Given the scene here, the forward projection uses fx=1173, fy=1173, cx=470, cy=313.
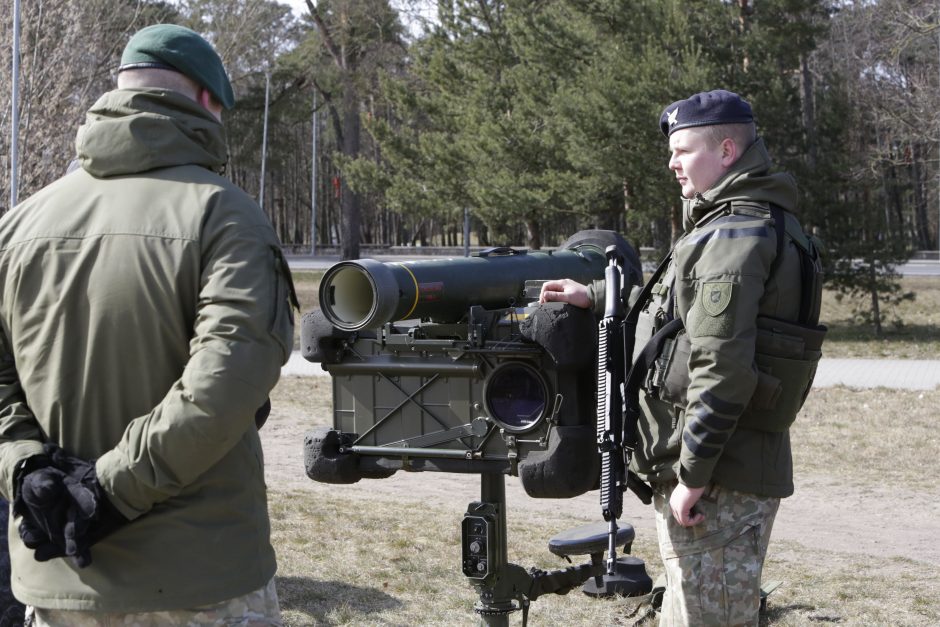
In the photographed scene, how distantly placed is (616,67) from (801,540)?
456 inches

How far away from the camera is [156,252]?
2.43 m

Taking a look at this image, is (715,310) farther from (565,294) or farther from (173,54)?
(173,54)

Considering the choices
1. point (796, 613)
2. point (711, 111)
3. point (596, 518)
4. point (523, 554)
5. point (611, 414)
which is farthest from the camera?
point (596, 518)

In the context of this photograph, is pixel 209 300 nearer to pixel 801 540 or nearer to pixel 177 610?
pixel 177 610

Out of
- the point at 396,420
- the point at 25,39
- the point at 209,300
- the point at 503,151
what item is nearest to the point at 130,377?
the point at 209,300

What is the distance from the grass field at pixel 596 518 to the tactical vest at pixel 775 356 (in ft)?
6.94

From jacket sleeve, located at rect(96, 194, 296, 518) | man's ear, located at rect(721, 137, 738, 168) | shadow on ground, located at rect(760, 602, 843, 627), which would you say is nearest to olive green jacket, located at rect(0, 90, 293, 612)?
jacket sleeve, located at rect(96, 194, 296, 518)

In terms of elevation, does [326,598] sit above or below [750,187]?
below

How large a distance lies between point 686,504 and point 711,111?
3.60 feet

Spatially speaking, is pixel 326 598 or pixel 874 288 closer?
pixel 326 598

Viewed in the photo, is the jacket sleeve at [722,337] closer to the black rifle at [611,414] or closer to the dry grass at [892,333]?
the black rifle at [611,414]

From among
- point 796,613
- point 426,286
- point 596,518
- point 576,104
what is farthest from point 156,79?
point 576,104

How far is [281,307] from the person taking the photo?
8.10ft

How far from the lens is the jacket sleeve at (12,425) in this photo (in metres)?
2.45
